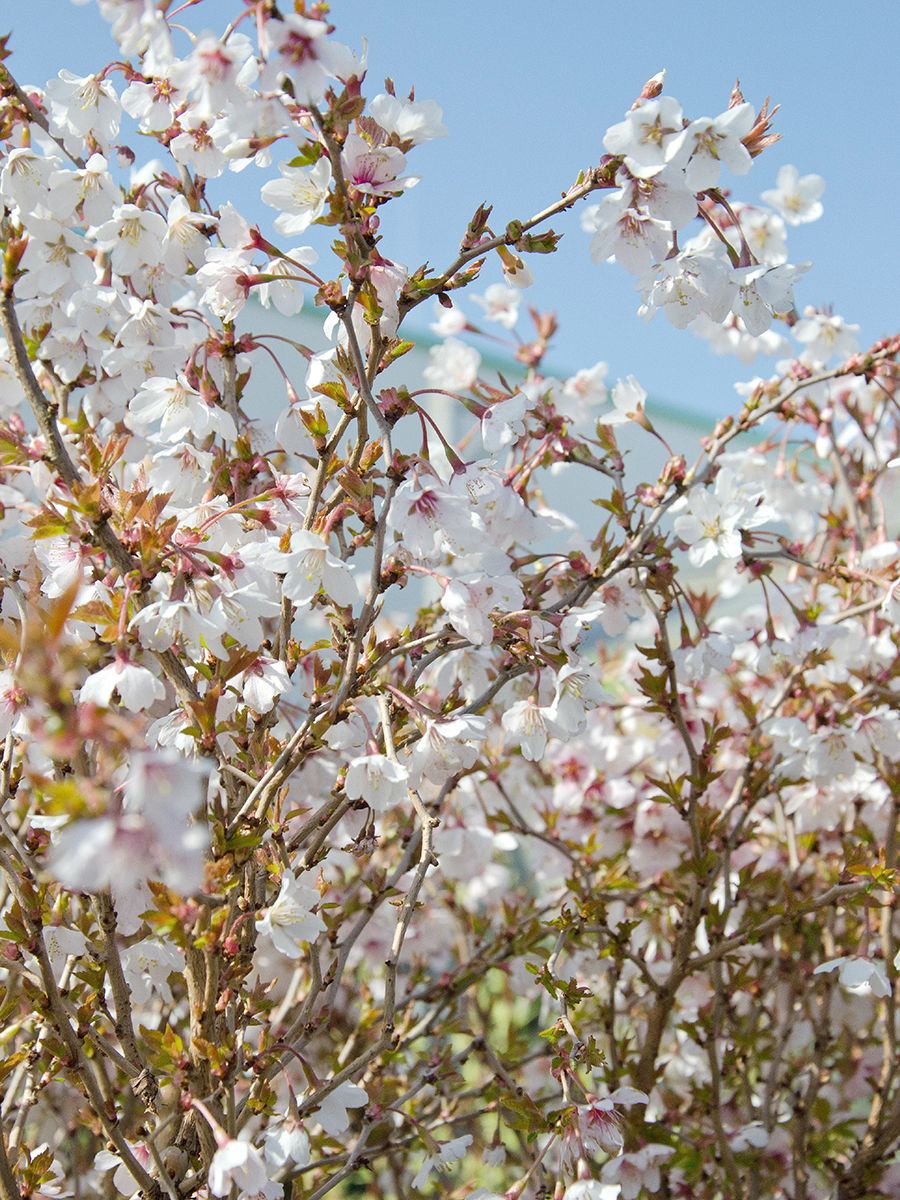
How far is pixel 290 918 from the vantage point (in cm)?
120

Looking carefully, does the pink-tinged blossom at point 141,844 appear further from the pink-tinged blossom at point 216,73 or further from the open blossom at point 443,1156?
the open blossom at point 443,1156

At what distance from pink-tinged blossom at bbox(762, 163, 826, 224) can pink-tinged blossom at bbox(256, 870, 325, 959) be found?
6.61ft

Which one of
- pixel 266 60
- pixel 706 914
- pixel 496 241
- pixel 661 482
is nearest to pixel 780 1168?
pixel 706 914

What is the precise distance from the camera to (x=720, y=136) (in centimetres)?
118

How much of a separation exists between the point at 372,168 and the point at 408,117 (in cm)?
8

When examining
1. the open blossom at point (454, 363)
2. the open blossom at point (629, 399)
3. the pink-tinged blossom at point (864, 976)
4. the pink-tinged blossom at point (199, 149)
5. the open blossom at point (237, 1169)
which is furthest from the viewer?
the open blossom at point (454, 363)

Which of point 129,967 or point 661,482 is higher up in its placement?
point 661,482

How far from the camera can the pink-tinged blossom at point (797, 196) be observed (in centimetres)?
250

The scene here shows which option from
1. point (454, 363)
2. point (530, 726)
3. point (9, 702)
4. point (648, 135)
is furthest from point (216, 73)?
point (454, 363)

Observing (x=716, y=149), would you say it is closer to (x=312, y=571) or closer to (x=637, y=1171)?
(x=312, y=571)

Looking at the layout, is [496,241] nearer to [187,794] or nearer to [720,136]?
[720,136]

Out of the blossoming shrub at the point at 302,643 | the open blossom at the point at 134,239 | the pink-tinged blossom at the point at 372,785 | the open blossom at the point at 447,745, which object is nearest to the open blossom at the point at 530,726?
the blossoming shrub at the point at 302,643

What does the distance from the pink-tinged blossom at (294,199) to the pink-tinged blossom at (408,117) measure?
10 centimetres

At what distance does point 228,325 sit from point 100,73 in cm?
38
